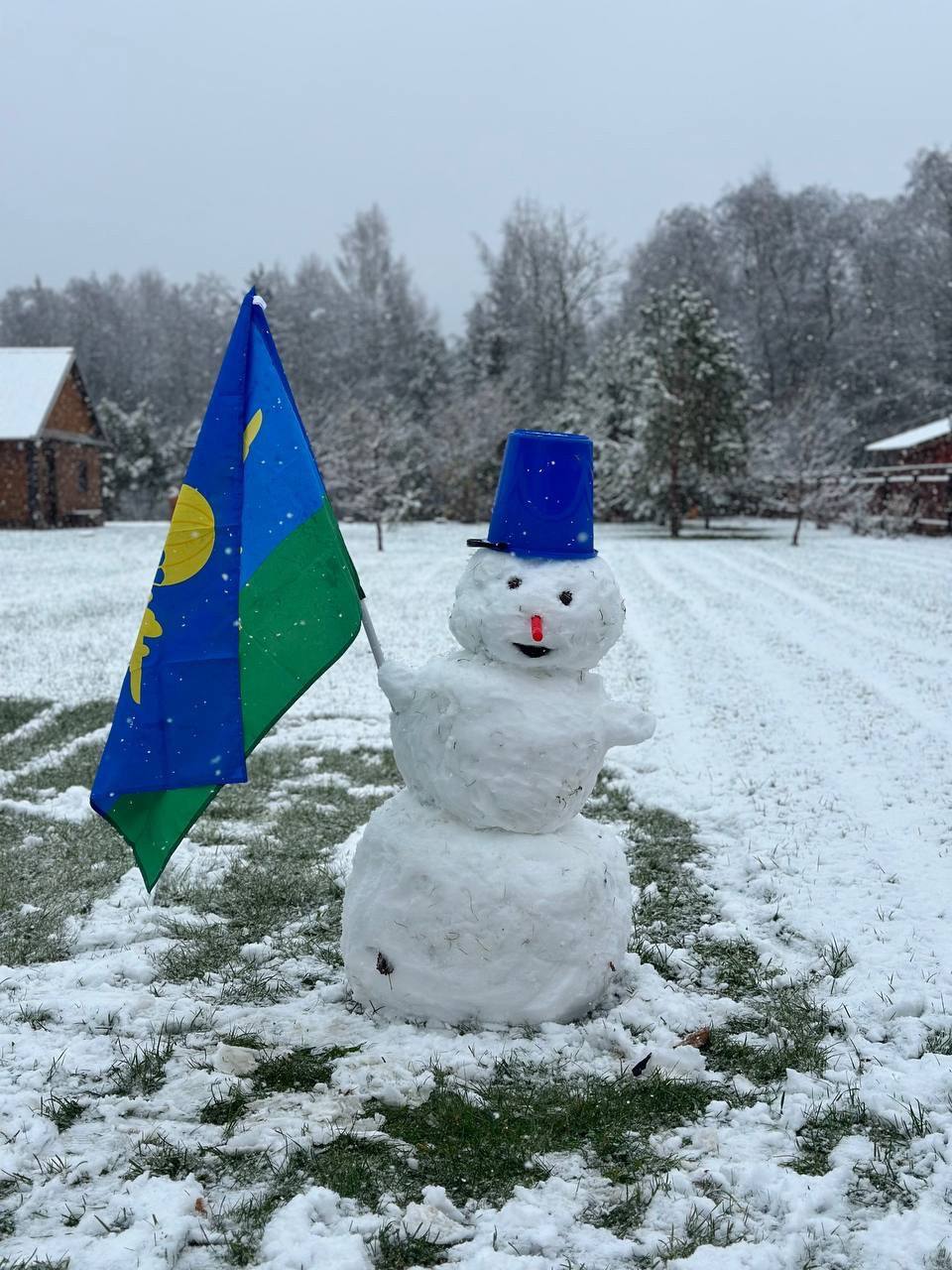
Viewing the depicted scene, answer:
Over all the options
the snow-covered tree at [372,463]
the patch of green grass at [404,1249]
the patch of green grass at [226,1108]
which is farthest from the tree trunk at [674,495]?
the patch of green grass at [404,1249]

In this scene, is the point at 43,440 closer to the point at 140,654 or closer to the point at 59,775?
the point at 59,775

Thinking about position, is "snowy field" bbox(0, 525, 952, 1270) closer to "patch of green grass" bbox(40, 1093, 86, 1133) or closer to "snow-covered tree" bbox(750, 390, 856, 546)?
"patch of green grass" bbox(40, 1093, 86, 1133)

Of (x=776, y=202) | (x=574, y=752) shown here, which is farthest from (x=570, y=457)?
(x=776, y=202)

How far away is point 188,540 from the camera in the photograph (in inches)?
155

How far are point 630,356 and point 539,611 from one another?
37444 mm

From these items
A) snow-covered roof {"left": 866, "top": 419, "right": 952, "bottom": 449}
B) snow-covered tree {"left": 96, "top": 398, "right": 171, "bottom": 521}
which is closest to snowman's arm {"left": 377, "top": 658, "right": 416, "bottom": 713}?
snow-covered roof {"left": 866, "top": 419, "right": 952, "bottom": 449}

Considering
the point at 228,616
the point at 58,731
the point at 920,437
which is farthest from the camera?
the point at 920,437

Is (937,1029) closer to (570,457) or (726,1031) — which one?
(726,1031)

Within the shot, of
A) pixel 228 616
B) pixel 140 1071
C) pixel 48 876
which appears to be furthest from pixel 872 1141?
pixel 48 876

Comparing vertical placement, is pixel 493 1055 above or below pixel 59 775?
above

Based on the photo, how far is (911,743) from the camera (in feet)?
28.0

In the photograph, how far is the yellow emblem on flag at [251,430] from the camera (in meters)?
4.01

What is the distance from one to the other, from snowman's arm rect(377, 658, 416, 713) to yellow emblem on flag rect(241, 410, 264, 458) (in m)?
1.06

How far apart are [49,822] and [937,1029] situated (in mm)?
5433
